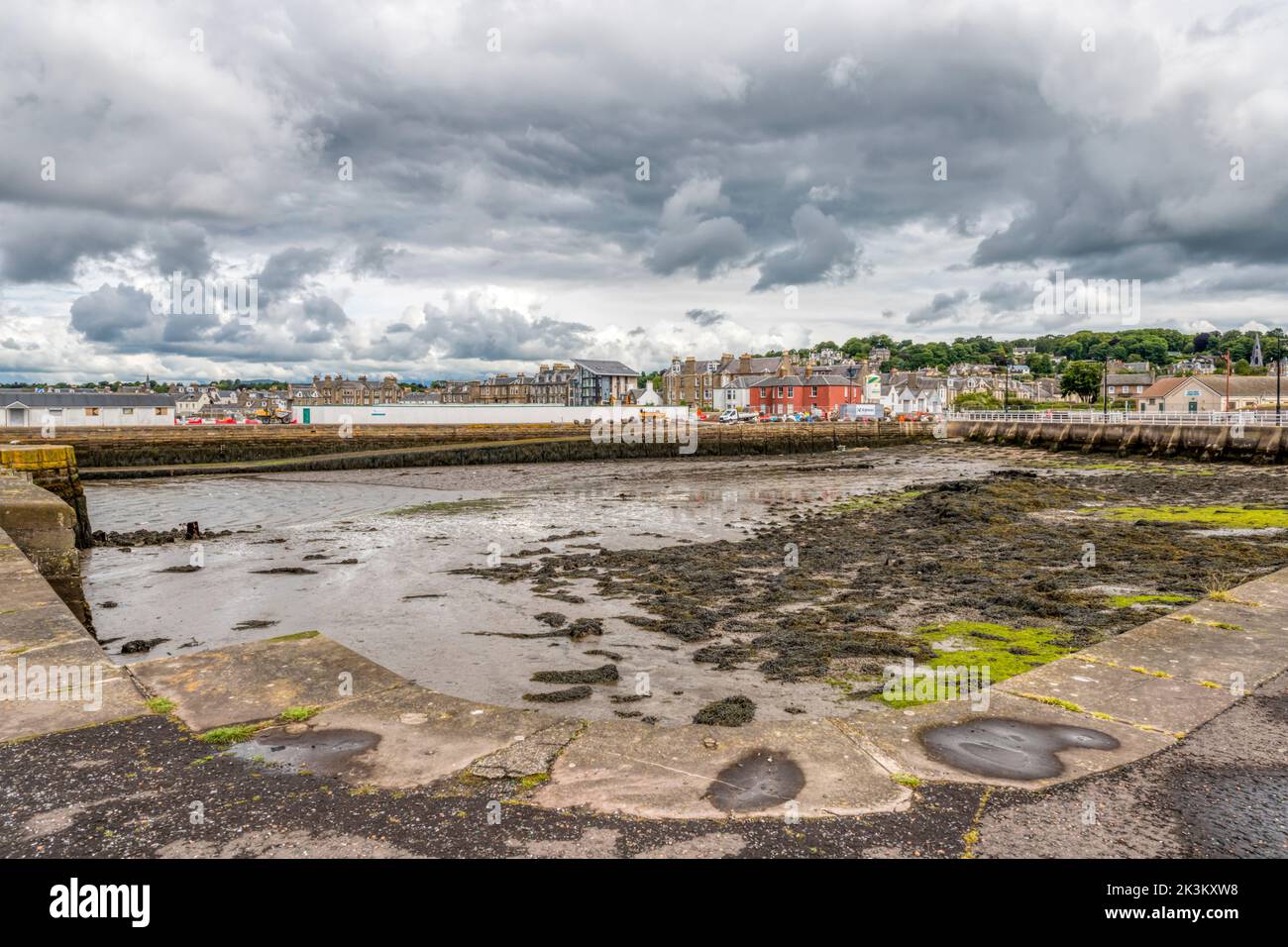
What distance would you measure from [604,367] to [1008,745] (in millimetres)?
103809

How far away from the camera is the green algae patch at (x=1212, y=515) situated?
16291 millimetres

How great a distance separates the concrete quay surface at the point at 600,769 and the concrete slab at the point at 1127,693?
0.02 meters

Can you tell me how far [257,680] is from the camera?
4.95 metres

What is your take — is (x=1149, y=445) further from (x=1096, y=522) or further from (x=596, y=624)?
(x=596, y=624)

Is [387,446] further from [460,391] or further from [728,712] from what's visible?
[460,391]

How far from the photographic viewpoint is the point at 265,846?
9.50ft

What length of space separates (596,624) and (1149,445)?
150 ft

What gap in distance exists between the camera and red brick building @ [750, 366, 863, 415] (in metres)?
98.6

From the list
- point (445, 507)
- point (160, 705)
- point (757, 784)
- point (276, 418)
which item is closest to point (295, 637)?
point (160, 705)

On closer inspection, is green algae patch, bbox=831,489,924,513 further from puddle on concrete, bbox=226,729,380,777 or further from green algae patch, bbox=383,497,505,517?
puddle on concrete, bbox=226,729,380,777

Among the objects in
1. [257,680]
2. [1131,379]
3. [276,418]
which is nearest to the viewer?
[257,680]

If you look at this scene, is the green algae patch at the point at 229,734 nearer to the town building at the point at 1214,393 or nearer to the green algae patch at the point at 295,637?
the green algae patch at the point at 295,637

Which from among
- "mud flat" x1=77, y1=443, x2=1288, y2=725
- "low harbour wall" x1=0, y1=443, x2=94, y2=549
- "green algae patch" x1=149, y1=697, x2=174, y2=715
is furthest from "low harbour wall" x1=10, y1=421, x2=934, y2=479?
"green algae patch" x1=149, y1=697, x2=174, y2=715
